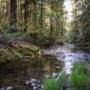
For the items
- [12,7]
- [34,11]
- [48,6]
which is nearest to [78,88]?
[12,7]

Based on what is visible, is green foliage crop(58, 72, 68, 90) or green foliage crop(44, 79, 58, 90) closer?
green foliage crop(44, 79, 58, 90)

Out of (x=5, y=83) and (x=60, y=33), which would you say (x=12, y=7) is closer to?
(x=5, y=83)

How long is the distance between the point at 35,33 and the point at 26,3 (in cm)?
352

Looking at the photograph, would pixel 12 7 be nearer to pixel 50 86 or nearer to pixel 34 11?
pixel 34 11

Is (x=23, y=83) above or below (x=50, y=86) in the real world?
below

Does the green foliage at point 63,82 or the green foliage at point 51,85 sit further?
the green foliage at point 63,82

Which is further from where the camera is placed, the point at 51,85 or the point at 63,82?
the point at 63,82

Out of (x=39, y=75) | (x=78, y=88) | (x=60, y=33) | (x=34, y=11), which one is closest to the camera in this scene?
(x=78, y=88)

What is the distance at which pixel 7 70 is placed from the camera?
9.57 meters

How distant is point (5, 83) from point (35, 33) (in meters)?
17.4

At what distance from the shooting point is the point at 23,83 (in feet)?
23.8

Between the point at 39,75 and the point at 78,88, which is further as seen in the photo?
the point at 39,75

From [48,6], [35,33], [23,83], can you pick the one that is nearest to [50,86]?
[23,83]

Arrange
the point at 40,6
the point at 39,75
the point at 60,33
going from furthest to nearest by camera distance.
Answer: the point at 60,33 → the point at 40,6 → the point at 39,75
